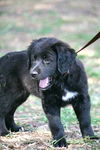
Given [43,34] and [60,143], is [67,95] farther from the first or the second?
[43,34]

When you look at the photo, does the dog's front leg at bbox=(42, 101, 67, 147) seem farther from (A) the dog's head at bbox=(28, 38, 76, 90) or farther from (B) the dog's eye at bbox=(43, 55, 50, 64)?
(B) the dog's eye at bbox=(43, 55, 50, 64)

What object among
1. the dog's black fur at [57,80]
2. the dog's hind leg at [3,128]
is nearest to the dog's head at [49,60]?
the dog's black fur at [57,80]

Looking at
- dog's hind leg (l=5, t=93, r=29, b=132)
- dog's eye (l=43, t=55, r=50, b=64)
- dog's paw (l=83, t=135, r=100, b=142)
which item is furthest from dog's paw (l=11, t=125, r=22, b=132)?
dog's eye (l=43, t=55, r=50, b=64)

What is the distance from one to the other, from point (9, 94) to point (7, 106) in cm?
18

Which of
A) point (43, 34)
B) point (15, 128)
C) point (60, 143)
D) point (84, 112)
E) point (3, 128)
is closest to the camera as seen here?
point (60, 143)

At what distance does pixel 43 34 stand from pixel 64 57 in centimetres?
952

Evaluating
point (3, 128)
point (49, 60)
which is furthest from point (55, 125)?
point (3, 128)

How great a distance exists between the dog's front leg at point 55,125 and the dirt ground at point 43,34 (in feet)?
0.34

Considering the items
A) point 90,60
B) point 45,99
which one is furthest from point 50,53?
point 90,60

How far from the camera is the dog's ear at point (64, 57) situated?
6531mm

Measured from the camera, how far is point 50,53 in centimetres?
656

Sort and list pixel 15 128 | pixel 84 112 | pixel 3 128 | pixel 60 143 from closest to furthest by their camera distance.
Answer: pixel 60 143 < pixel 84 112 < pixel 3 128 < pixel 15 128

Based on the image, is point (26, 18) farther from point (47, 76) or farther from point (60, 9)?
point (47, 76)

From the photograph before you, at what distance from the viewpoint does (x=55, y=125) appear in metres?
6.61
